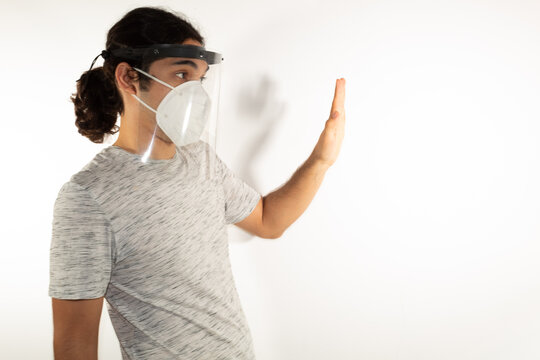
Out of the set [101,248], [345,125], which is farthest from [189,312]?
[345,125]

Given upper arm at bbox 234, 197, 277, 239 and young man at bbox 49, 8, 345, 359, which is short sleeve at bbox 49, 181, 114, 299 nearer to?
young man at bbox 49, 8, 345, 359

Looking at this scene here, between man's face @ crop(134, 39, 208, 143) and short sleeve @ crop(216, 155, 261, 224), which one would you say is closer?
man's face @ crop(134, 39, 208, 143)

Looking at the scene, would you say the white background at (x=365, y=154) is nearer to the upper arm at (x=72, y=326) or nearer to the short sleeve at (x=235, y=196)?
the short sleeve at (x=235, y=196)

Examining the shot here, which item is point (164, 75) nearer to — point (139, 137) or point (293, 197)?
point (139, 137)

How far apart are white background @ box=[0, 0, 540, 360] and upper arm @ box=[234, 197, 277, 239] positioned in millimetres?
60

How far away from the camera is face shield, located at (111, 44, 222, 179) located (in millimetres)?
912

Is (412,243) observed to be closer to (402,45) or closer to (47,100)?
(402,45)

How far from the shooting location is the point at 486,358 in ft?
3.92

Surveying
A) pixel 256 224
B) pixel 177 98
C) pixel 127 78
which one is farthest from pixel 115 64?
pixel 256 224

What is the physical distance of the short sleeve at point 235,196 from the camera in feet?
3.61

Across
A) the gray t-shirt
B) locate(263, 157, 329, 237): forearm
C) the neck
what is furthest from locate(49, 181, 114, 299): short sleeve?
locate(263, 157, 329, 237): forearm

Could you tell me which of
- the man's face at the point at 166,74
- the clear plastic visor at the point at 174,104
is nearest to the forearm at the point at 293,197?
the clear plastic visor at the point at 174,104

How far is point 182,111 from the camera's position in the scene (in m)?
0.92

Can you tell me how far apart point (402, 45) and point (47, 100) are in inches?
38.9
